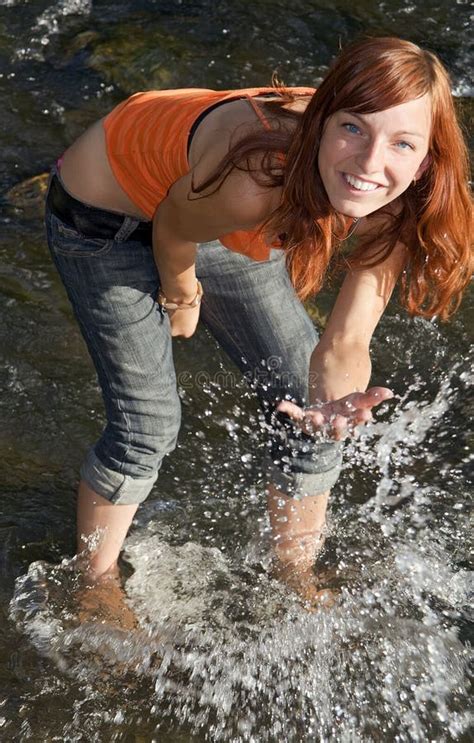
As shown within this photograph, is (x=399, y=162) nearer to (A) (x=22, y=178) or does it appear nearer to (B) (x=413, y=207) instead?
(B) (x=413, y=207)

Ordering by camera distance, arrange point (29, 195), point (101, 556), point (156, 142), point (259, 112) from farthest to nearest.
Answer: point (29, 195)
point (101, 556)
point (156, 142)
point (259, 112)

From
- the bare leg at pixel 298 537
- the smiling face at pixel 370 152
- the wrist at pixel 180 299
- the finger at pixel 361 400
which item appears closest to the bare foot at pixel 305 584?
the bare leg at pixel 298 537

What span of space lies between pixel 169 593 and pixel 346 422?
1037 millimetres

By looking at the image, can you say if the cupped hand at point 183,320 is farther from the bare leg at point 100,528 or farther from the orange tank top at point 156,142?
the bare leg at point 100,528

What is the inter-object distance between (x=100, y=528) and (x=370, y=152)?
1.46m

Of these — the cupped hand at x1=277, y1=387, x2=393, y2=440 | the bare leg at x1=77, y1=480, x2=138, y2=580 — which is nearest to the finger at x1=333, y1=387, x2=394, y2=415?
the cupped hand at x1=277, y1=387, x2=393, y2=440

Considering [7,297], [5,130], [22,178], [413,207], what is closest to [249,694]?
[413,207]

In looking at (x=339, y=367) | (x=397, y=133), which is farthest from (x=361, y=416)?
(x=397, y=133)

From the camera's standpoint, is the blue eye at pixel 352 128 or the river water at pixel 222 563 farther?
the river water at pixel 222 563

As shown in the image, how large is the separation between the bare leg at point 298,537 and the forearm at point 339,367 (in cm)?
41

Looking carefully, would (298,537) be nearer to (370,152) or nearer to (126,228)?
(126,228)

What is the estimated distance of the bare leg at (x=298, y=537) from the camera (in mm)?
3182

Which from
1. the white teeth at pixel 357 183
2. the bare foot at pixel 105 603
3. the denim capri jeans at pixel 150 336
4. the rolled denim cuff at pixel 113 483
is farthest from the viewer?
the bare foot at pixel 105 603

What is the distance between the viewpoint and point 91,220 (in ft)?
8.83
